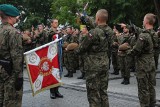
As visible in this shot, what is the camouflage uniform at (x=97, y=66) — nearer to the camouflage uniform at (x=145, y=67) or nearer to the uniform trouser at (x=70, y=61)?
the camouflage uniform at (x=145, y=67)

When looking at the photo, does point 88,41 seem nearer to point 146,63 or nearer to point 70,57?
point 146,63

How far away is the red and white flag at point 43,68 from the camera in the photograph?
7721 mm

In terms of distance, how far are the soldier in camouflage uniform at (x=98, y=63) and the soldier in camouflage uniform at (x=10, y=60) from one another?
4.50 feet

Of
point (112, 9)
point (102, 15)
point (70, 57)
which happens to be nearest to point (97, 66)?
point (102, 15)

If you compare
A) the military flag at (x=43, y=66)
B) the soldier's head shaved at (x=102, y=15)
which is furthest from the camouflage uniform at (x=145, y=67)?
the military flag at (x=43, y=66)

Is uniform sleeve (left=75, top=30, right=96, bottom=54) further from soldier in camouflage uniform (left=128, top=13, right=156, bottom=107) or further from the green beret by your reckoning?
the green beret

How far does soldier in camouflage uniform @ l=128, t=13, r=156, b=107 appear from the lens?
7367 millimetres

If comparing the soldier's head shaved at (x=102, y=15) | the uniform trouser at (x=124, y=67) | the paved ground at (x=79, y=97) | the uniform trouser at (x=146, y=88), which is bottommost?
the paved ground at (x=79, y=97)

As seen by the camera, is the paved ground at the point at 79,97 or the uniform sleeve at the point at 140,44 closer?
Answer: the uniform sleeve at the point at 140,44

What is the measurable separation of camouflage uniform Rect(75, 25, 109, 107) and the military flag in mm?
1182

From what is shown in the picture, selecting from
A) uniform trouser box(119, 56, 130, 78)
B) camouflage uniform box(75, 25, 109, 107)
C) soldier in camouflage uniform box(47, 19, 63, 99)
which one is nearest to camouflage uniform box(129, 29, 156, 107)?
camouflage uniform box(75, 25, 109, 107)

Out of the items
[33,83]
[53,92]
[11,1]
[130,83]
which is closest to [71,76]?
[130,83]

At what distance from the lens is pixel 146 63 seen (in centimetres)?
746

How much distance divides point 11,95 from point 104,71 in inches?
73.3
